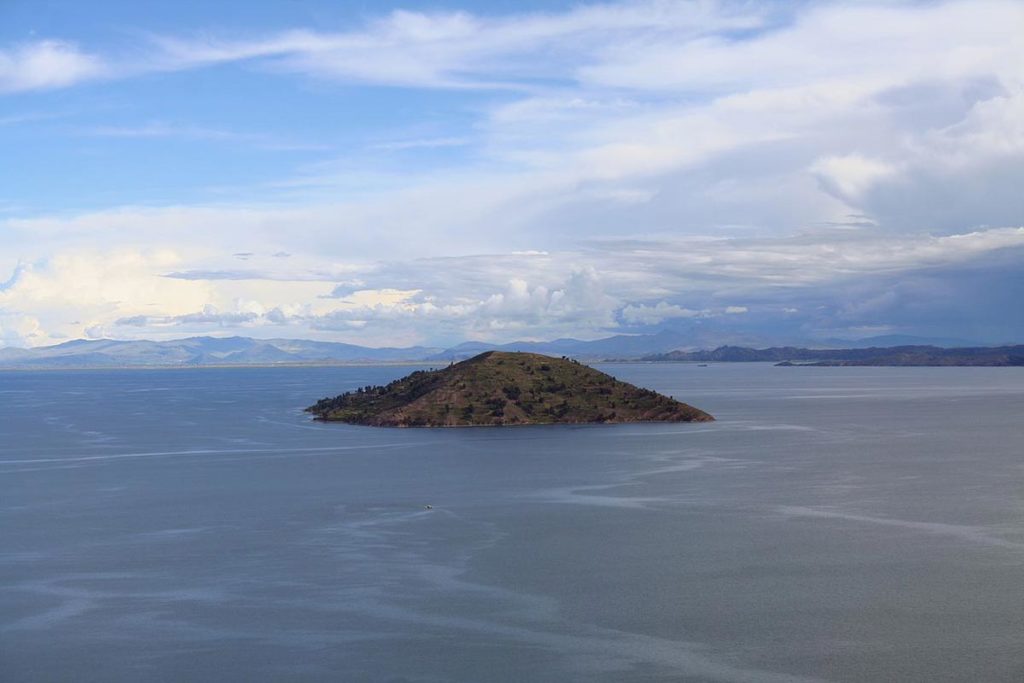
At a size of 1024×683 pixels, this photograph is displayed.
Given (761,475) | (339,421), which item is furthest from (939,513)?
(339,421)

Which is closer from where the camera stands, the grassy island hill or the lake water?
the lake water

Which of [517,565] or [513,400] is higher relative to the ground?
[513,400]

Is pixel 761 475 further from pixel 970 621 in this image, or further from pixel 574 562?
pixel 970 621

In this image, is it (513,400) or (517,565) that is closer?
(517,565)

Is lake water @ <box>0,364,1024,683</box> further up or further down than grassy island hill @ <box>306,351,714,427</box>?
further down

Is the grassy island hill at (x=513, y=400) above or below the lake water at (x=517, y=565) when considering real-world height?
above
